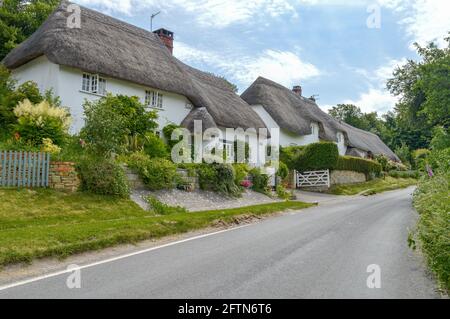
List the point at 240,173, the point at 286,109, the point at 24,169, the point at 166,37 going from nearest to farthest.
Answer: the point at 24,169 → the point at 240,173 → the point at 166,37 → the point at 286,109

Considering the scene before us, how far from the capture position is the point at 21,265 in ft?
Answer: 23.3

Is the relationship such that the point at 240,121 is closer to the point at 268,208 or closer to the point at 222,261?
the point at 268,208

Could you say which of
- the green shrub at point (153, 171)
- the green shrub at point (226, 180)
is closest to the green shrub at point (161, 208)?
the green shrub at point (153, 171)

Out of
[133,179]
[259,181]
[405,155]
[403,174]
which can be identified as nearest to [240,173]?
[259,181]

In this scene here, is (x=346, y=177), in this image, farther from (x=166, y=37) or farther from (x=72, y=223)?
(x=72, y=223)

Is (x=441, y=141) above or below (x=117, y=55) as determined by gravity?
below

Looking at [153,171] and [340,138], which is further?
[340,138]

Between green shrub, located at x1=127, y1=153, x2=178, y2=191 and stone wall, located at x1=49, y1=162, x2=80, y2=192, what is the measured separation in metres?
2.69

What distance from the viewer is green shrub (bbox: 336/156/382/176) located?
33.4m

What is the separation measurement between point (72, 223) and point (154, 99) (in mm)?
15360

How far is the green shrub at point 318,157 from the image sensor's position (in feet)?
101

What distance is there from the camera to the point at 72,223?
10.9m

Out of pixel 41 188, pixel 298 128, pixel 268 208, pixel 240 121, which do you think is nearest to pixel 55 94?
pixel 41 188
